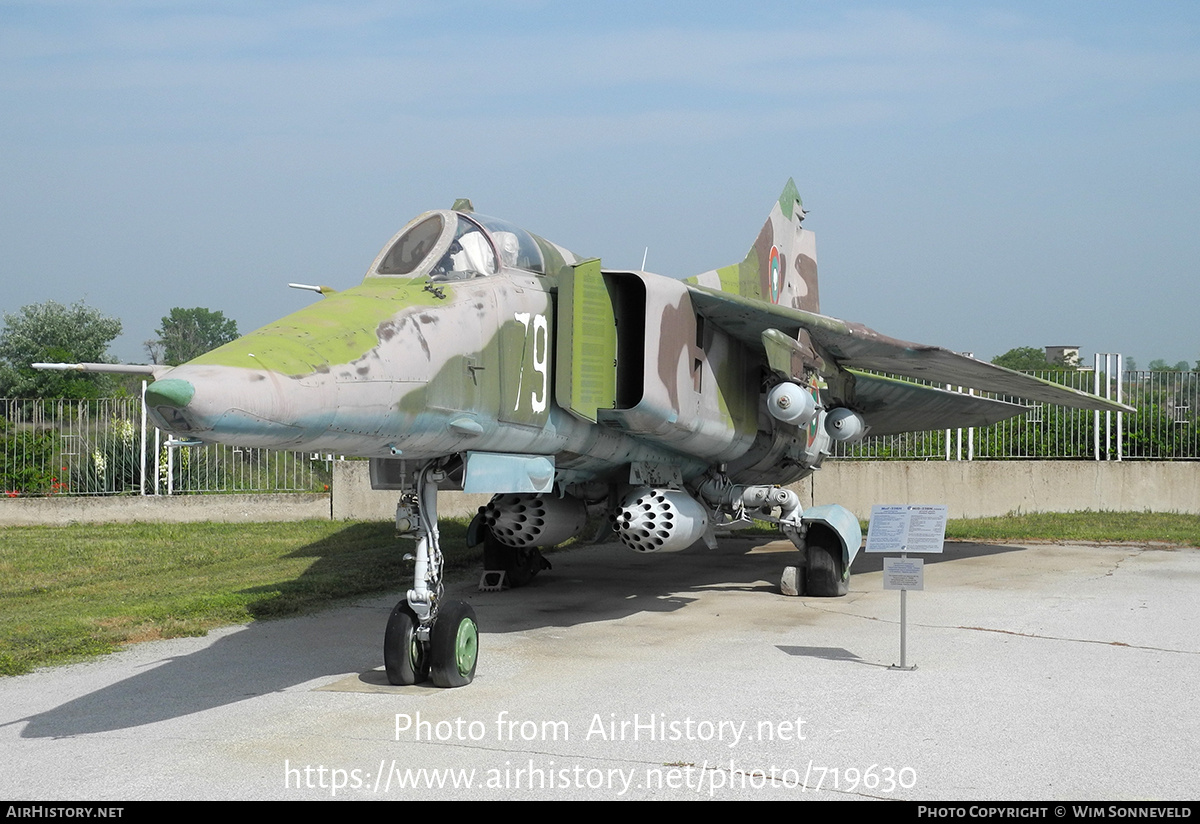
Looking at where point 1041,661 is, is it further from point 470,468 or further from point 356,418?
point 356,418

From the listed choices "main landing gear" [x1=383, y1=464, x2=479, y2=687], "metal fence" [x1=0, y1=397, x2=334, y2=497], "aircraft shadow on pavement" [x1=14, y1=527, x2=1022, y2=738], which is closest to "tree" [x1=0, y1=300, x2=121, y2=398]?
"metal fence" [x1=0, y1=397, x2=334, y2=497]

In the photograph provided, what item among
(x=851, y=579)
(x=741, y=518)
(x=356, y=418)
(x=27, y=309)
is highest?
(x=27, y=309)

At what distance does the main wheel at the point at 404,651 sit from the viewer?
705 cm

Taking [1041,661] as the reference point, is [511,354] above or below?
above

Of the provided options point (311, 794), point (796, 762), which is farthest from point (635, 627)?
point (311, 794)

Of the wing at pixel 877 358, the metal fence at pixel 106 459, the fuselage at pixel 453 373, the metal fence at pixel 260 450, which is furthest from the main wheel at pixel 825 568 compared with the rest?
the metal fence at pixel 106 459

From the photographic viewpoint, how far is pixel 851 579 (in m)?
12.7

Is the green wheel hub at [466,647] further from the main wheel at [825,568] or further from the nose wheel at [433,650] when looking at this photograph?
the main wheel at [825,568]

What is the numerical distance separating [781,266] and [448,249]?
7.50 meters

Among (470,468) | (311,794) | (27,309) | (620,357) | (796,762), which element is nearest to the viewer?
(311,794)

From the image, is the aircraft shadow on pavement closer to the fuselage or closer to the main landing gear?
the main landing gear

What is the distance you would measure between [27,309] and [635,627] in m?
40.7

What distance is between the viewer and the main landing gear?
6.97m

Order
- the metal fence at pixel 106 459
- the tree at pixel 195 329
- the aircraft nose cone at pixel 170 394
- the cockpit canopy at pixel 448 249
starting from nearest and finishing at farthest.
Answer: the aircraft nose cone at pixel 170 394
the cockpit canopy at pixel 448 249
the metal fence at pixel 106 459
the tree at pixel 195 329
